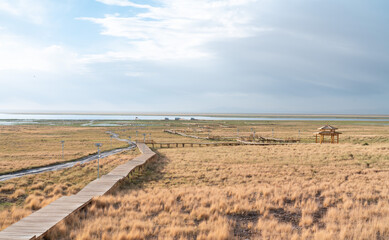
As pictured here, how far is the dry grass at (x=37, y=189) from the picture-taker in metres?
10.1

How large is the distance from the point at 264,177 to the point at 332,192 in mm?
5076

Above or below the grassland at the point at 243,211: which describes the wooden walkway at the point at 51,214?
above

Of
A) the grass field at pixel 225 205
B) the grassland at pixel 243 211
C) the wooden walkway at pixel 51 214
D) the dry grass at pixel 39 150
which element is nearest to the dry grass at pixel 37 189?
the grass field at pixel 225 205

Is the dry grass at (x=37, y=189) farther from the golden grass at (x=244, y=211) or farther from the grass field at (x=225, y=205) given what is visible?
the golden grass at (x=244, y=211)

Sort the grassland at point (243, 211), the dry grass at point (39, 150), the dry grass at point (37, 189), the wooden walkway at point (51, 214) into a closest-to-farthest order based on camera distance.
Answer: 1. the wooden walkway at point (51, 214)
2. the grassland at point (243, 211)
3. the dry grass at point (37, 189)
4. the dry grass at point (39, 150)

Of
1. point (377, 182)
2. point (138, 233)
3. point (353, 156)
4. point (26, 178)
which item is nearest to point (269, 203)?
point (138, 233)

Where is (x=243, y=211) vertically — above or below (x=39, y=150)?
above

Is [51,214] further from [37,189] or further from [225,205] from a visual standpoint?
[37,189]

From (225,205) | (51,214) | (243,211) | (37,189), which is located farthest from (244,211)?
(37,189)

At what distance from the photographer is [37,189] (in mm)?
14711

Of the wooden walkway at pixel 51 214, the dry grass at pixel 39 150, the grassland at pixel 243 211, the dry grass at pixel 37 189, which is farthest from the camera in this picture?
the dry grass at pixel 39 150

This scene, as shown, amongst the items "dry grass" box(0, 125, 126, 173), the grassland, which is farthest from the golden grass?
"dry grass" box(0, 125, 126, 173)

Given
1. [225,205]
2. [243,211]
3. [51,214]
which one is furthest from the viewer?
[225,205]

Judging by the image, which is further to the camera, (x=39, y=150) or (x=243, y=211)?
(x=39, y=150)
